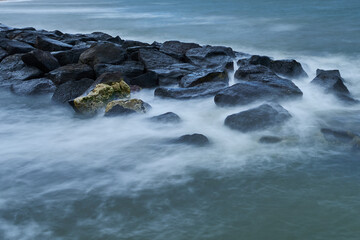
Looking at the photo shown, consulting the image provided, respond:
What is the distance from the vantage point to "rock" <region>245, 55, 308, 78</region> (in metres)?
7.46

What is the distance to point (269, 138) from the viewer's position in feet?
14.9

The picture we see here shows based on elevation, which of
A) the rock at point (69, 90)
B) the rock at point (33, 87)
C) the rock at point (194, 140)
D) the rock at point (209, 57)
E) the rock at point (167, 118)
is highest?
the rock at point (209, 57)

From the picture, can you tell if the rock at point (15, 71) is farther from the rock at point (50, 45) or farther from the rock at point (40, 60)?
the rock at point (50, 45)

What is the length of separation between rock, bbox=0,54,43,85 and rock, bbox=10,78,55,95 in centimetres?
35

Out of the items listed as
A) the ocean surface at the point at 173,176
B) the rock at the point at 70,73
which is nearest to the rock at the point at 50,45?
the rock at the point at 70,73

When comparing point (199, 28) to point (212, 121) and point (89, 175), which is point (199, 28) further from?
point (89, 175)

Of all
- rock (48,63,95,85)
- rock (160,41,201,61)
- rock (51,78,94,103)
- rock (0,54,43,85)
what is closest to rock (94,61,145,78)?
rock (48,63,95,85)

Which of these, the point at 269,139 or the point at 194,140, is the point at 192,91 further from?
the point at 269,139

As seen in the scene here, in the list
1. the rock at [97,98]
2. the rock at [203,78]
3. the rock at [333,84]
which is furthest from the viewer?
the rock at [203,78]

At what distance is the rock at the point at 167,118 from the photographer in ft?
17.3

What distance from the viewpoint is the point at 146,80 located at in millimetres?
6934

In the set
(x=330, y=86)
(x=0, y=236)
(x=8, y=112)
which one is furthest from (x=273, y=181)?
(x=8, y=112)

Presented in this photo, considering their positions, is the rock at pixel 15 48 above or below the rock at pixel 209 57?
below

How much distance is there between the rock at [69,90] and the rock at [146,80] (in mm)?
760
